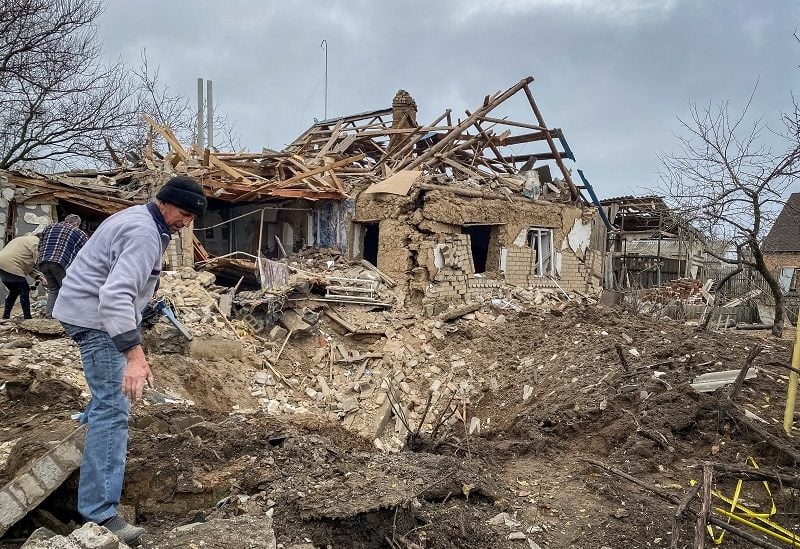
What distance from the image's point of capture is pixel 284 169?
45.5ft

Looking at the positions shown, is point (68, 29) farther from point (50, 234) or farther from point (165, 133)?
point (50, 234)

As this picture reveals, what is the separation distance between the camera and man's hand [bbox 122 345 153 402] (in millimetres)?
2611

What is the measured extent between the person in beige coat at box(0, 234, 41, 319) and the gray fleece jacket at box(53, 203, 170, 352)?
6256 mm

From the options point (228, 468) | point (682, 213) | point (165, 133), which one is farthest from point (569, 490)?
point (165, 133)

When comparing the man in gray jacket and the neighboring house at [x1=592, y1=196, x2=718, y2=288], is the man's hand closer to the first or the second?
the man in gray jacket

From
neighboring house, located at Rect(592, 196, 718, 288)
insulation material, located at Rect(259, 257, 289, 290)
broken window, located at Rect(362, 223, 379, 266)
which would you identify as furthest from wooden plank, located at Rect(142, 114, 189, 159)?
neighboring house, located at Rect(592, 196, 718, 288)

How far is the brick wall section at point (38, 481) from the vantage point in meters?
2.67

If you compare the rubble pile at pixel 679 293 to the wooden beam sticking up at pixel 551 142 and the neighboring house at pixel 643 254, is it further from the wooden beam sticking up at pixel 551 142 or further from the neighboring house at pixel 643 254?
the wooden beam sticking up at pixel 551 142

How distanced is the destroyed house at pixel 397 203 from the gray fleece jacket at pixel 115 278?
8.62m

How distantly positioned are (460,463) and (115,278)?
8.53 feet

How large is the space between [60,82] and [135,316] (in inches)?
547

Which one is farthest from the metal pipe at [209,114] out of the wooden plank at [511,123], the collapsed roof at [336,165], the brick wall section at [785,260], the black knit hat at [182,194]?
the brick wall section at [785,260]

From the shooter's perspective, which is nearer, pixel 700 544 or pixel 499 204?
pixel 700 544

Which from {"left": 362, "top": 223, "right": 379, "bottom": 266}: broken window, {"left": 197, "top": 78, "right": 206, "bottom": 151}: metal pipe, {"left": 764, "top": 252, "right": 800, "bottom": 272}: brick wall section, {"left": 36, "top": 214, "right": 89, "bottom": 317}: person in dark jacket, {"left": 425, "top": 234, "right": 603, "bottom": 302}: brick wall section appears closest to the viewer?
{"left": 36, "top": 214, "right": 89, "bottom": 317}: person in dark jacket
